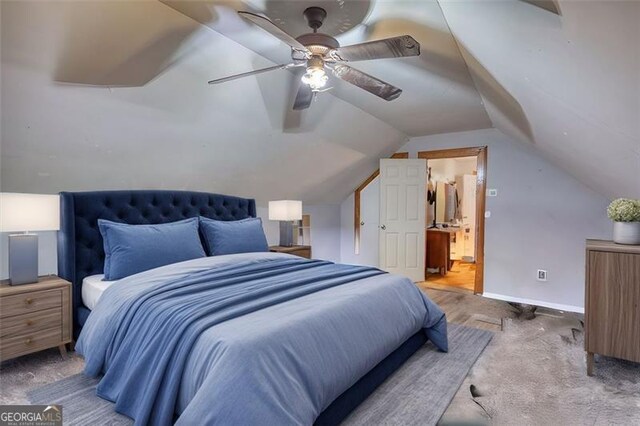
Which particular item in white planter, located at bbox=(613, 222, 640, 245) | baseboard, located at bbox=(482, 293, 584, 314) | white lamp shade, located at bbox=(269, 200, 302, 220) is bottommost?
baseboard, located at bbox=(482, 293, 584, 314)

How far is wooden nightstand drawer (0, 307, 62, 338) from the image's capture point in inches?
89.7

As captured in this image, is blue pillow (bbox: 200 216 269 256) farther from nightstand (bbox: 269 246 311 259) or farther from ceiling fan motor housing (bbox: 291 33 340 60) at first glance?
ceiling fan motor housing (bbox: 291 33 340 60)

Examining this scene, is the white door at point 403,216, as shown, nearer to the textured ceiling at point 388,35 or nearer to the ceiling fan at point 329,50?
the textured ceiling at point 388,35

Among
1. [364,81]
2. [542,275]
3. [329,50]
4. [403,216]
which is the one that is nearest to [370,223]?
[403,216]

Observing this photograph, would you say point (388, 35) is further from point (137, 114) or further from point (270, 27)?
point (137, 114)

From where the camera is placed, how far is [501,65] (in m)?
2.20

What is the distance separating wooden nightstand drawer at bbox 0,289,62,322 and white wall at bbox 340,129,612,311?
4.83 metres

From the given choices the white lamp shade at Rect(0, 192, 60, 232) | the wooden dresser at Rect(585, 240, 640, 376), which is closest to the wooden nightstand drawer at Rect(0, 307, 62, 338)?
the white lamp shade at Rect(0, 192, 60, 232)

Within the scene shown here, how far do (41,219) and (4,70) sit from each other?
1.02m

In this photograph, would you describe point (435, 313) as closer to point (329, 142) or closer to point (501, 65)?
point (501, 65)

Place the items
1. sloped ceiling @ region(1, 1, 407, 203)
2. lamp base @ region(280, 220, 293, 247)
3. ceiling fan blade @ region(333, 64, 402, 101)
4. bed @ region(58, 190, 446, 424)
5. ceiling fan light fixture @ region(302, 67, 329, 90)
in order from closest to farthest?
bed @ region(58, 190, 446, 424) < sloped ceiling @ region(1, 1, 407, 203) < ceiling fan light fixture @ region(302, 67, 329, 90) < ceiling fan blade @ region(333, 64, 402, 101) < lamp base @ region(280, 220, 293, 247)

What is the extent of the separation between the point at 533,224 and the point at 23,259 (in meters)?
5.32

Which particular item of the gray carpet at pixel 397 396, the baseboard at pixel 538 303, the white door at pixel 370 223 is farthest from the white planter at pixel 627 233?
the white door at pixel 370 223

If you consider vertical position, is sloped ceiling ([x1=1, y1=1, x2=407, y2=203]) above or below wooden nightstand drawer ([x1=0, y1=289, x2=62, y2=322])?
→ above
